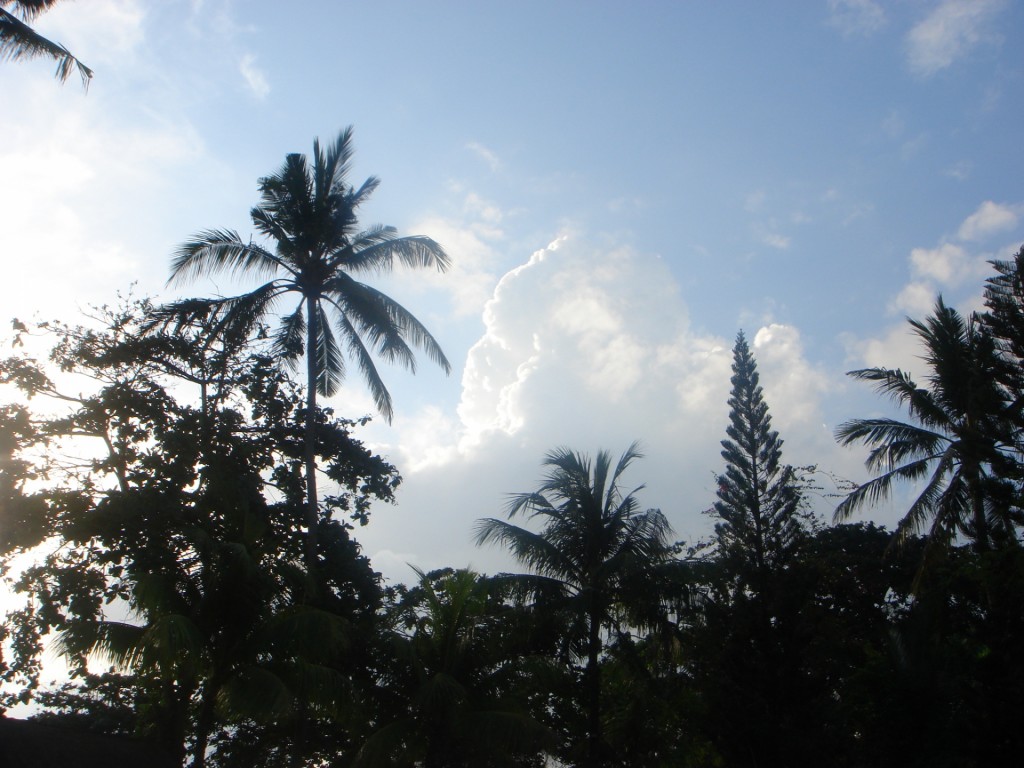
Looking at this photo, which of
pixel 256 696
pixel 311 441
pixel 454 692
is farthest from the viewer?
pixel 311 441

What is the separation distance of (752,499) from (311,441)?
12678 mm

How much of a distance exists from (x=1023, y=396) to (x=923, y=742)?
Result: 7.76 m

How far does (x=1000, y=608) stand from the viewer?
1445cm

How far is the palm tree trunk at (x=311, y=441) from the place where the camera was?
17.6 meters

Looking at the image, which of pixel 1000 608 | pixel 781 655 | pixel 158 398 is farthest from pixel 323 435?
pixel 1000 608

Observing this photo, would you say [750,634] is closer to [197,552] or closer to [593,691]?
[593,691]

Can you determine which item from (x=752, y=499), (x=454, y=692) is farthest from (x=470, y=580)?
(x=752, y=499)

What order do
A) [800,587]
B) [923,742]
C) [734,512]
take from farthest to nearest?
[734,512] → [800,587] → [923,742]

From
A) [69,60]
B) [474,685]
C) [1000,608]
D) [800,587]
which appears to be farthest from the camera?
[800,587]

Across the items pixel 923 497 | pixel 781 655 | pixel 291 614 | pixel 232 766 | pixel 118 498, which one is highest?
pixel 923 497

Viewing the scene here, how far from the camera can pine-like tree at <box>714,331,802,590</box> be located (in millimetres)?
23609

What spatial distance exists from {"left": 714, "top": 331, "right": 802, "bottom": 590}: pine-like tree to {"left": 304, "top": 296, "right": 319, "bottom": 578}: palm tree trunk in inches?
432

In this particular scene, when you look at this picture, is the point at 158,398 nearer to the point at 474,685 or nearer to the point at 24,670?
the point at 24,670

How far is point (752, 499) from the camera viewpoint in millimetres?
24797
